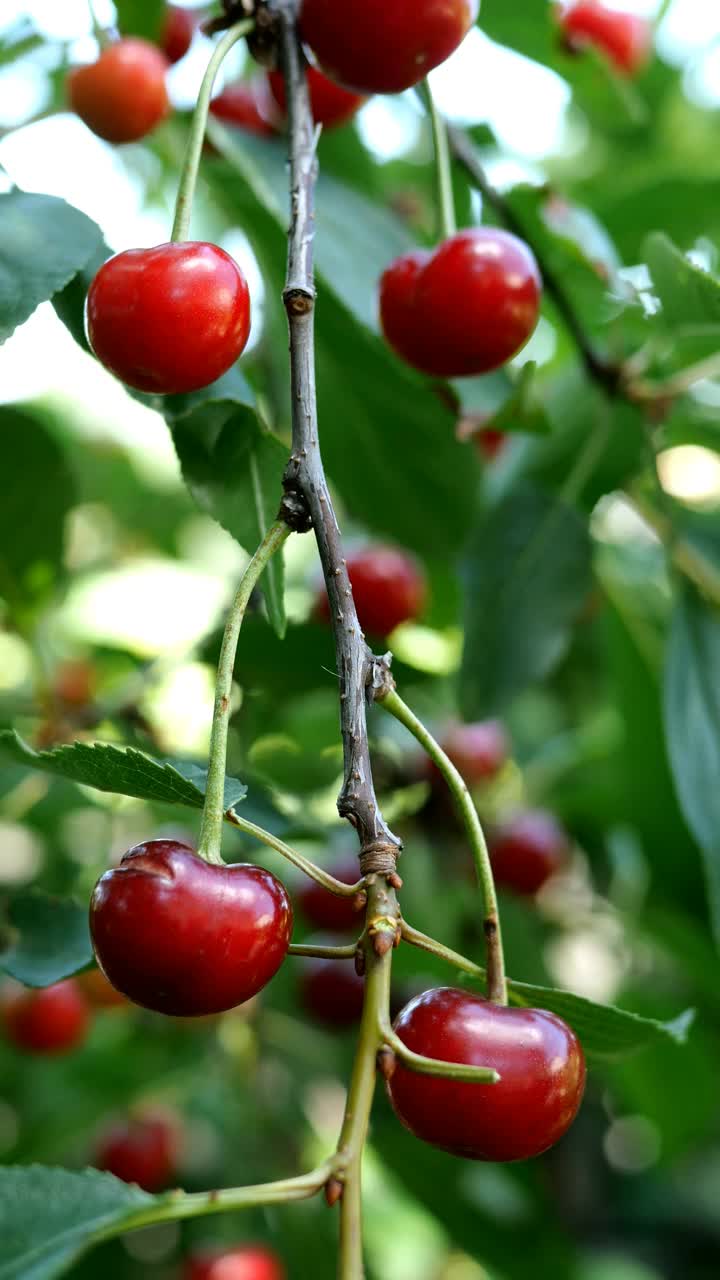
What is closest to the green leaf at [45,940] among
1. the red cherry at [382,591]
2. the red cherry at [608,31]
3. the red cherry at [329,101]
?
the red cherry at [382,591]

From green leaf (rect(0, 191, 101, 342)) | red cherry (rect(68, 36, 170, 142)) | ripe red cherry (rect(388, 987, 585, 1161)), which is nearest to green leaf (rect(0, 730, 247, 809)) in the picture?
ripe red cherry (rect(388, 987, 585, 1161))

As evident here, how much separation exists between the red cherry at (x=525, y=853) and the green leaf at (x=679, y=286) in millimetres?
811

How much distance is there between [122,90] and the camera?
96 centimetres

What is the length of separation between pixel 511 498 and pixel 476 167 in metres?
0.38

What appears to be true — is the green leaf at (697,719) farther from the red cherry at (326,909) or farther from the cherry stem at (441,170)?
the cherry stem at (441,170)

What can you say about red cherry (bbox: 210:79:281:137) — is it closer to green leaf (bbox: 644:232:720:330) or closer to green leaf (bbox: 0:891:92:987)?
green leaf (bbox: 644:232:720:330)

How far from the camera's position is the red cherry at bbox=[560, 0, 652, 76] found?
4.84 feet

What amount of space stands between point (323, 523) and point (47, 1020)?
1.13 metres

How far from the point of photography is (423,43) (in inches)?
30.3

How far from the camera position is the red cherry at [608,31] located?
148 cm

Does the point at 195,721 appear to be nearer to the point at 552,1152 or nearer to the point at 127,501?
the point at 127,501

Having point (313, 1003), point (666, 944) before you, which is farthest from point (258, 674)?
point (666, 944)

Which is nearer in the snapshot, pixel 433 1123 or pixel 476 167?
pixel 433 1123

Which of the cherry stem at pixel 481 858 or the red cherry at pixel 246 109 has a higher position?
the red cherry at pixel 246 109
